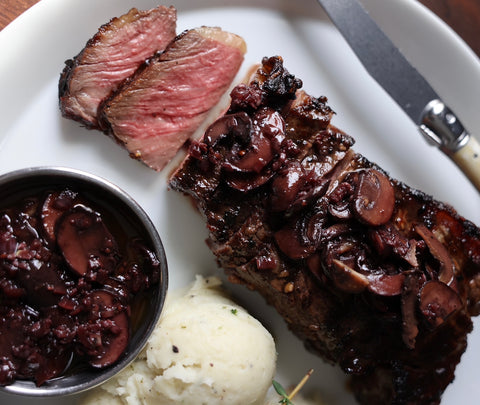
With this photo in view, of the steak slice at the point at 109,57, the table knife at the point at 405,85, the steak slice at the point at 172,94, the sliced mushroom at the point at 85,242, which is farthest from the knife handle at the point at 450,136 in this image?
the sliced mushroom at the point at 85,242

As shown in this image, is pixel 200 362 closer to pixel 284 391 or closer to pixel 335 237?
pixel 284 391

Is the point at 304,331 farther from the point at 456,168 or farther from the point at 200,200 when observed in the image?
the point at 456,168

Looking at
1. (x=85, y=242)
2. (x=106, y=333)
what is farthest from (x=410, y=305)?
(x=85, y=242)

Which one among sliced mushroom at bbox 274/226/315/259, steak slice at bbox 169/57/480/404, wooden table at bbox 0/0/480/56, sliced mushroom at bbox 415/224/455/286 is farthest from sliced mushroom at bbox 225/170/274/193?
wooden table at bbox 0/0/480/56

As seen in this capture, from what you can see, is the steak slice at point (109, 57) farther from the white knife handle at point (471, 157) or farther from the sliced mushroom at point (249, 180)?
the white knife handle at point (471, 157)

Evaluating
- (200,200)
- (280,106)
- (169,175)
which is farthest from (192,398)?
(280,106)

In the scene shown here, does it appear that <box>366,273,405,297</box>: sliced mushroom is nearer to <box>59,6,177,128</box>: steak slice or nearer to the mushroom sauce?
the mushroom sauce
